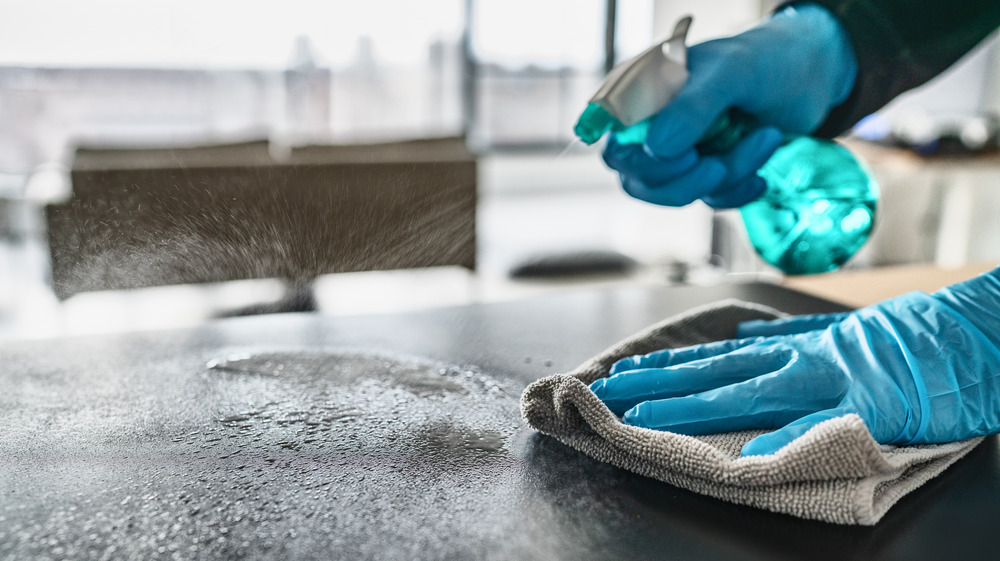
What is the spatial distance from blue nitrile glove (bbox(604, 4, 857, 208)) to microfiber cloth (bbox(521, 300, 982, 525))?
30cm

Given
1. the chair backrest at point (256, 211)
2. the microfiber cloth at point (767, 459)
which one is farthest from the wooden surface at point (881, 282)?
the chair backrest at point (256, 211)

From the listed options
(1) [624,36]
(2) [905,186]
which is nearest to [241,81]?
(1) [624,36]

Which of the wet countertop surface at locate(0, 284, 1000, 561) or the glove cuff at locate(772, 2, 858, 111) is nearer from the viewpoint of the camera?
the wet countertop surface at locate(0, 284, 1000, 561)

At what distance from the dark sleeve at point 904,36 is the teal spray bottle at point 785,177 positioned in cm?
19

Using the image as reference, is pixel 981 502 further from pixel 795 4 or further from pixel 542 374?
pixel 795 4

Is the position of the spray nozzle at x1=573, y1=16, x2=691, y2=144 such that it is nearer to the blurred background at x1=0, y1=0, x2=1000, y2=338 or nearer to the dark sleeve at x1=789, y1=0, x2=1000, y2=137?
the dark sleeve at x1=789, y1=0, x2=1000, y2=137

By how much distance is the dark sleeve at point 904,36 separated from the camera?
976mm

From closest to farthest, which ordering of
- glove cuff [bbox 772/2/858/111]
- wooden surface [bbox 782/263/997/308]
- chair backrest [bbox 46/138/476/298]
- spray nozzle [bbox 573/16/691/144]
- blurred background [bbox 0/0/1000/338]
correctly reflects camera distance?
spray nozzle [bbox 573/16/691/144] → glove cuff [bbox 772/2/858/111] → wooden surface [bbox 782/263/997/308] → chair backrest [bbox 46/138/476/298] → blurred background [bbox 0/0/1000/338]

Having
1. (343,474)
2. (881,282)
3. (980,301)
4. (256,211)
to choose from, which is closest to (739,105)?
(980,301)

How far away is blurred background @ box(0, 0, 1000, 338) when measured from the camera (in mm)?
2773

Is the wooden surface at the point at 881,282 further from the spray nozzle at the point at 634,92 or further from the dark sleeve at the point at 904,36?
the spray nozzle at the point at 634,92

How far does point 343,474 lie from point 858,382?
434mm

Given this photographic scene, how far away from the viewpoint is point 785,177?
875mm

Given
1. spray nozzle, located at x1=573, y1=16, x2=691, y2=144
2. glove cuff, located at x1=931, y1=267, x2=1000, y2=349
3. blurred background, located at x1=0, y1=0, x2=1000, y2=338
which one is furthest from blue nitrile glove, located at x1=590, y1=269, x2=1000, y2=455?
blurred background, located at x1=0, y1=0, x2=1000, y2=338
